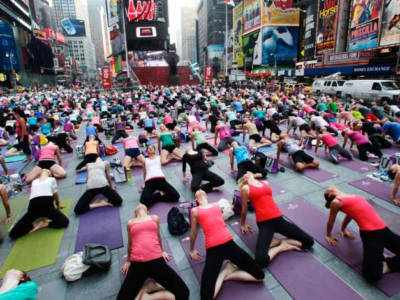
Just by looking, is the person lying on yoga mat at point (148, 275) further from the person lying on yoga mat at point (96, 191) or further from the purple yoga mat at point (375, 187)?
the purple yoga mat at point (375, 187)

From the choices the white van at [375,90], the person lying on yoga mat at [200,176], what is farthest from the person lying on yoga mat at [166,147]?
the white van at [375,90]

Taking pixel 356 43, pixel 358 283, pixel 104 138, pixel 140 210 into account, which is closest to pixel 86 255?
pixel 140 210

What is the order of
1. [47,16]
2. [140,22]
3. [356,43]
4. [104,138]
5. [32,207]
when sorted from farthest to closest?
[47,16], [140,22], [356,43], [104,138], [32,207]

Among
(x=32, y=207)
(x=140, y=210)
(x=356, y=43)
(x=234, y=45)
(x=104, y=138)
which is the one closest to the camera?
(x=140, y=210)

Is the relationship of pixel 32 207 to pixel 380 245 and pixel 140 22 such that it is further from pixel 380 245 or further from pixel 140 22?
pixel 140 22

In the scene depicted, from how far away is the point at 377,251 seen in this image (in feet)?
11.8

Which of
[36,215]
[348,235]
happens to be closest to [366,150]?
[348,235]

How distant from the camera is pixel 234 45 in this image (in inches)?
3305

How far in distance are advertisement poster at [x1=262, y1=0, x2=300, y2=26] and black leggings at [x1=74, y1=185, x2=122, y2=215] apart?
231ft

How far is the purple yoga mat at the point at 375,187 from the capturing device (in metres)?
6.02

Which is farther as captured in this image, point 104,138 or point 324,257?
point 104,138

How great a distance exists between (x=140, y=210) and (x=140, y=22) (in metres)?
55.6

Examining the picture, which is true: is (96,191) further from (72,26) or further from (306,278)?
(72,26)

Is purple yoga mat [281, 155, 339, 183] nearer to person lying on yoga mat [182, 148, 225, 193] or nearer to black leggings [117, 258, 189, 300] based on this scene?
person lying on yoga mat [182, 148, 225, 193]
